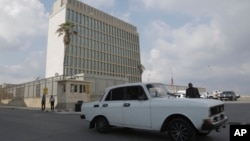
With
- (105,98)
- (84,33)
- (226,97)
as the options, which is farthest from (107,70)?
(105,98)

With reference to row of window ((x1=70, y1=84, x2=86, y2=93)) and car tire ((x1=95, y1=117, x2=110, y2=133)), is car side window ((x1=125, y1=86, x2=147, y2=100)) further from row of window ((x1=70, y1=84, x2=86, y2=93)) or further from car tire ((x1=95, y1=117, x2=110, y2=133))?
row of window ((x1=70, y1=84, x2=86, y2=93))

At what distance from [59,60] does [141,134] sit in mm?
89347

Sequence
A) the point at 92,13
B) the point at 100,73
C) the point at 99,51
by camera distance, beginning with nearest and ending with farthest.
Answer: the point at 100,73 → the point at 92,13 → the point at 99,51

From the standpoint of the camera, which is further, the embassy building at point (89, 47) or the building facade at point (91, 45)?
the building facade at point (91, 45)

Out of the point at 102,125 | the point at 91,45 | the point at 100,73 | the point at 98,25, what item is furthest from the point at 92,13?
the point at 102,125

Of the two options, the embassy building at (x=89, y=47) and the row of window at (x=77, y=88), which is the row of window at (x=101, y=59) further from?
the row of window at (x=77, y=88)

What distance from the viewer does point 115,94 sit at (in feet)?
33.0

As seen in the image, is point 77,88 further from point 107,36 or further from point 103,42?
point 107,36

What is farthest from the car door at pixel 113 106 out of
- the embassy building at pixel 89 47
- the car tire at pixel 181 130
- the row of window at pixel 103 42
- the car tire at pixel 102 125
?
the row of window at pixel 103 42

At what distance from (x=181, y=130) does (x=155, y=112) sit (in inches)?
42.0

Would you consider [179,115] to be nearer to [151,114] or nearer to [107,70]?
[151,114]

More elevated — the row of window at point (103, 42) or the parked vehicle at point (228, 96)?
the row of window at point (103, 42)

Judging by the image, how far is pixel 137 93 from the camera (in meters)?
9.23

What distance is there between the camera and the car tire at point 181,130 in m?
7.51
